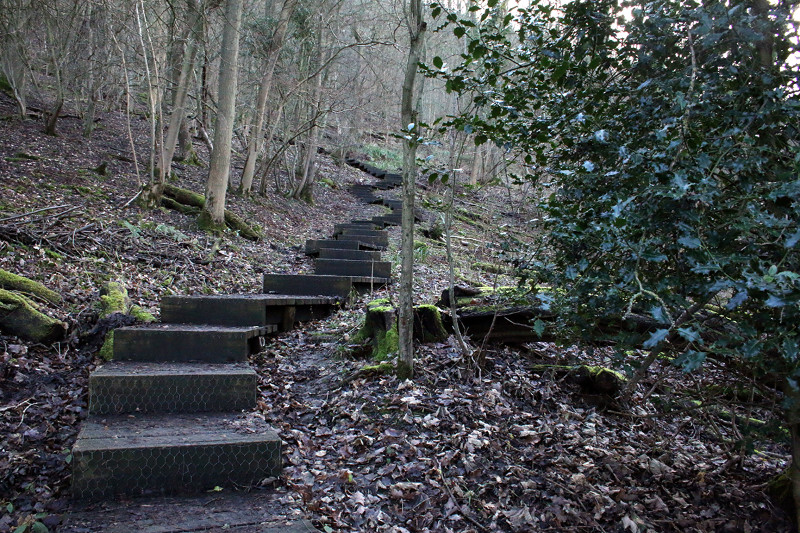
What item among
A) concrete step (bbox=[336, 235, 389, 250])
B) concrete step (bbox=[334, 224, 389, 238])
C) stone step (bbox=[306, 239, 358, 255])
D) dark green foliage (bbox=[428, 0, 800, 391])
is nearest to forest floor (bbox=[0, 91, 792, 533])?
dark green foliage (bbox=[428, 0, 800, 391])

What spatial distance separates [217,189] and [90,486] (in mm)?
6120

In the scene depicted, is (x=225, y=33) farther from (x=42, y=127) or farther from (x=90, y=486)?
(x=90, y=486)

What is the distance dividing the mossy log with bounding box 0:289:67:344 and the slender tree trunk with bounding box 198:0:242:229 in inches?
167

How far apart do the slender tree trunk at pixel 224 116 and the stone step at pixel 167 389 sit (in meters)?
4.94

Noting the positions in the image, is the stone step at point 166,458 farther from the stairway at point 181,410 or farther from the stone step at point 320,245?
the stone step at point 320,245

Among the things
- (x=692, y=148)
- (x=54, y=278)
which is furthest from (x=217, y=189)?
(x=692, y=148)

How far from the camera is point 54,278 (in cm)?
486

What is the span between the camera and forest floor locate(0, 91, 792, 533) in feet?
8.93

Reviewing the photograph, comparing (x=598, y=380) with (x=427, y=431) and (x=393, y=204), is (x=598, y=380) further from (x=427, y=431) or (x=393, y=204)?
(x=393, y=204)

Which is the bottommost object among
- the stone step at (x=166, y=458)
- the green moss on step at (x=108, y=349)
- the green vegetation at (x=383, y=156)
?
the stone step at (x=166, y=458)

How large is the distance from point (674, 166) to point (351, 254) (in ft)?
19.3

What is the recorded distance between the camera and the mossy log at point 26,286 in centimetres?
434

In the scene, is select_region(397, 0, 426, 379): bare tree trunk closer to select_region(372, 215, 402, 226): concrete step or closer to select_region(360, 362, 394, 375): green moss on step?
select_region(360, 362, 394, 375): green moss on step

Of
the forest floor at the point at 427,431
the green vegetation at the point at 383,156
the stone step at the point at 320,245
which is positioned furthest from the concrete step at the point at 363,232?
the green vegetation at the point at 383,156
